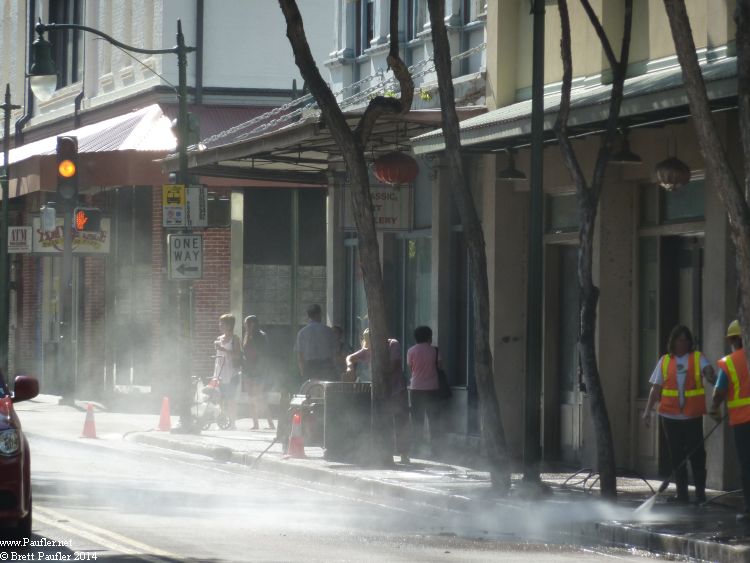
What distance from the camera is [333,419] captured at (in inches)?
779

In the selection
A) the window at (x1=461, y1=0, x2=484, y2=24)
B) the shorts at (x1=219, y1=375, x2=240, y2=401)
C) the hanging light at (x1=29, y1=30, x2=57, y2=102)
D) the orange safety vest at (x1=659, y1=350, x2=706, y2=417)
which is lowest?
the shorts at (x1=219, y1=375, x2=240, y2=401)

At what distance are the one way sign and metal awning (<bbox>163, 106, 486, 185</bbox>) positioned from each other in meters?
1.24

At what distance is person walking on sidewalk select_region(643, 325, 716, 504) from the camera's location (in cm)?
1505

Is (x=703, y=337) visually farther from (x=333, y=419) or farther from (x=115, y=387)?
(x=115, y=387)

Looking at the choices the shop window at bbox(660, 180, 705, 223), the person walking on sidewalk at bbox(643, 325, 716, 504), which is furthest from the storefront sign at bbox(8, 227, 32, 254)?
the person walking on sidewalk at bbox(643, 325, 716, 504)

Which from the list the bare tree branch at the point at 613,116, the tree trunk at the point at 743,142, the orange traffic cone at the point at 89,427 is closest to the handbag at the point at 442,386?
the bare tree branch at the point at 613,116

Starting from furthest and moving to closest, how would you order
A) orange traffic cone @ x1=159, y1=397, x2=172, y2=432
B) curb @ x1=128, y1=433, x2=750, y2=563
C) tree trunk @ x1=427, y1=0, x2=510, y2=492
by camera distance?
orange traffic cone @ x1=159, y1=397, x2=172, y2=432, tree trunk @ x1=427, y1=0, x2=510, y2=492, curb @ x1=128, y1=433, x2=750, y2=563

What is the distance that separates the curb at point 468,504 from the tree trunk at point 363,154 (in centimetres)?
115

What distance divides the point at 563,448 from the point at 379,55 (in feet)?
25.2

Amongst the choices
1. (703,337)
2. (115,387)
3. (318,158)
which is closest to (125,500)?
(703,337)

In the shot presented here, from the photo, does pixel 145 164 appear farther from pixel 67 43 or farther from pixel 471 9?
pixel 67 43

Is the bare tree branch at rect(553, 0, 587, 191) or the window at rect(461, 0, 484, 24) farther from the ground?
the window at rect(461, 0, 484, 24)

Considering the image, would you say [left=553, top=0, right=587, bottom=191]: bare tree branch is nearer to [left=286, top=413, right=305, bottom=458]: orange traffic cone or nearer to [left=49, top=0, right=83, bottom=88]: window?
[left=286, top=413, right=305, bottom=458]: orange traffic cone

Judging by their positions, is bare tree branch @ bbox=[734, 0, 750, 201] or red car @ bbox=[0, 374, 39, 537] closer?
red car @ bbox=[0, 374, 39, 537]
